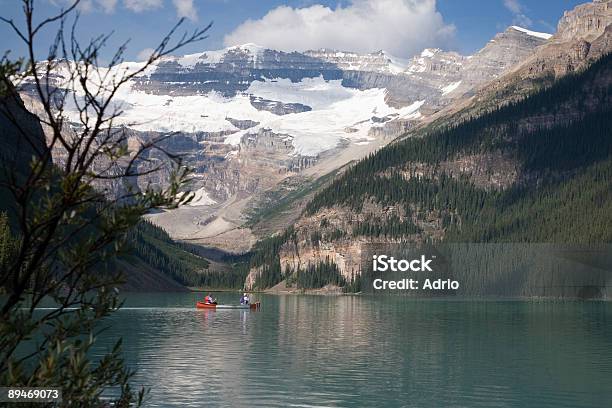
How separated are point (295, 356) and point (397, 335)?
3046cm

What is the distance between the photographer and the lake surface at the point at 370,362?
6544cm

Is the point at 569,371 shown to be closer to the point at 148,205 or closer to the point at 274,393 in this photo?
the point at 274,393

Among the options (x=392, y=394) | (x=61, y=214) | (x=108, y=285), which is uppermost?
(x=61, y=214)

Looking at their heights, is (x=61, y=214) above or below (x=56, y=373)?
above

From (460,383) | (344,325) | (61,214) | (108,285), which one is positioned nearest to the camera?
(61,214)

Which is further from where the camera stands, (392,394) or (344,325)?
(344,325)

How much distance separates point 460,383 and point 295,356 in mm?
23413

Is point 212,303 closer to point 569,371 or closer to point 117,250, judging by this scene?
point 569,371

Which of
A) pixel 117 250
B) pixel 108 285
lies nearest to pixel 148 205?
pixel 117 250

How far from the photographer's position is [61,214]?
16281mm

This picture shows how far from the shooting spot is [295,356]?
9206cm

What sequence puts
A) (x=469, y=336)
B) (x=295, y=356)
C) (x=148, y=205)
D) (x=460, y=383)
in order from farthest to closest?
1. (x=469, y=336)
2. (x=295, y=356)
3. (x=460, y=383)
4. (x=148, y=205)

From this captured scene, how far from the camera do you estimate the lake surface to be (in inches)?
2576

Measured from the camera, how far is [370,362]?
86.7 meters
